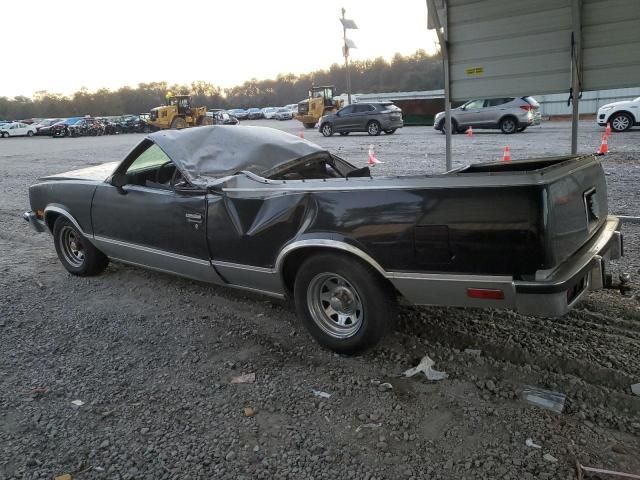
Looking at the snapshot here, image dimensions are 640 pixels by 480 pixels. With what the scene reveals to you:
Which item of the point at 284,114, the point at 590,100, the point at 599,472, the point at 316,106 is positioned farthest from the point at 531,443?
the point at 284,114

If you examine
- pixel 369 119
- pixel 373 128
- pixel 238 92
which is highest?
pixel 238 92

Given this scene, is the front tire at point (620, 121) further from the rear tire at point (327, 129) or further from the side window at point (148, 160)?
the side window at point (148, 160)

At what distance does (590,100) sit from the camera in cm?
2972

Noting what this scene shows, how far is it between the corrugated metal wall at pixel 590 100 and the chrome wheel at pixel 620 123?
9.83m

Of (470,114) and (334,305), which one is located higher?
(470,114)

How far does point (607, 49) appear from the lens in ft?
18.3

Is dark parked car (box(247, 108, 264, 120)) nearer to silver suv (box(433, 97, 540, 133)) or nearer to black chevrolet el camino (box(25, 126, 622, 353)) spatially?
silver suv (box(433, 97, 540, 133))

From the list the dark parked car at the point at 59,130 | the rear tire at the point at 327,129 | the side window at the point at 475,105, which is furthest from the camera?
the dark parked car at the point at 59,130

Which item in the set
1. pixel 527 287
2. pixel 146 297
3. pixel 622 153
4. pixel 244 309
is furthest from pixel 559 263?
pixel 622 153

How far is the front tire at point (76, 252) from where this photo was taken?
5570 millimetres

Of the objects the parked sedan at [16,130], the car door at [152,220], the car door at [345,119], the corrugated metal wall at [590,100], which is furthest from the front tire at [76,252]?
the parked sedan at [16,130]

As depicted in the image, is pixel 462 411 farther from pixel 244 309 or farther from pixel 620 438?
pixel 244 309

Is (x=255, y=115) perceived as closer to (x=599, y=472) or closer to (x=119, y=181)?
(x=119, y=181)

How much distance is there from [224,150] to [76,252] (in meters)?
2.34
